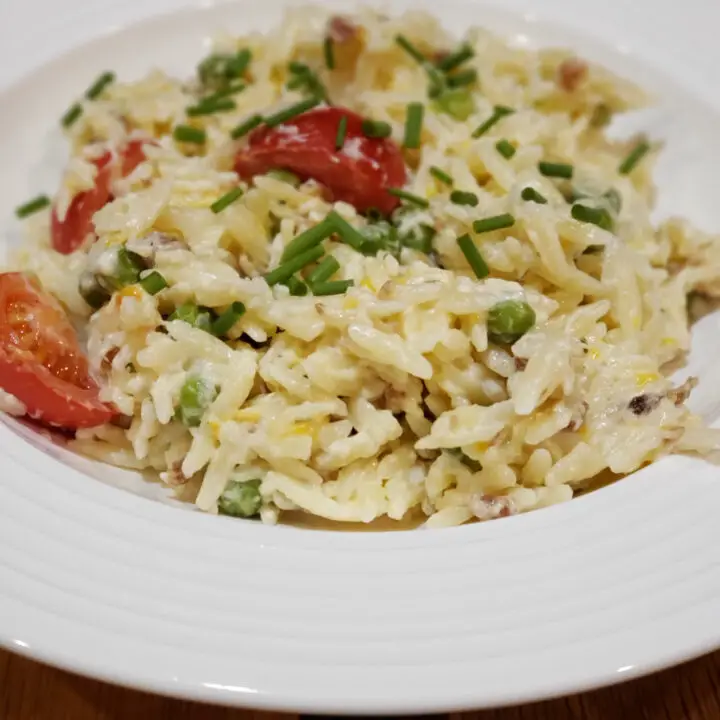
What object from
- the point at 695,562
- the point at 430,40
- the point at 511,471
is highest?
the point at 430,40

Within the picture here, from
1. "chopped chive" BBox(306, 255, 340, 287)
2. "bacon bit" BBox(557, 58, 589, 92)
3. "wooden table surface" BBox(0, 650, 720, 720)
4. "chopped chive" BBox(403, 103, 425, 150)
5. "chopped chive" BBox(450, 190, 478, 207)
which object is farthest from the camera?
"bacon bit" BBox(557, 58, 589, 92)

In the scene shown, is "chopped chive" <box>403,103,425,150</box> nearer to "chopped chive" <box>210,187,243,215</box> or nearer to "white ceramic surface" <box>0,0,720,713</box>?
"chopped chive" <box>210,187,243,215</box>

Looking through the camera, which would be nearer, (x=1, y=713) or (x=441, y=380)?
(x=1, y=713)

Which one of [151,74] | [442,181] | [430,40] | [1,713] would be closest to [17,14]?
[151,74]

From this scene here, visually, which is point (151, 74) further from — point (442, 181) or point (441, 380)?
point (441, 380)

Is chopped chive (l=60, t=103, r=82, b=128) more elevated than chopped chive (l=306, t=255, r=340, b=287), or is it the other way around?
chopped chive (l=306, t=255, r=340, b=287)

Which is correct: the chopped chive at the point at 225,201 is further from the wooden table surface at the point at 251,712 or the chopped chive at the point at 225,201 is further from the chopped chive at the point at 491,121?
the wooden table surface at the point at 251,712

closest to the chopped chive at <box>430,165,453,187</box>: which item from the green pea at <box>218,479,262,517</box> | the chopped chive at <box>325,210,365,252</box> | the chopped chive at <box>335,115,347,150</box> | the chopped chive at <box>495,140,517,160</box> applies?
the chopped chive at <box>495,140,517,160</box>

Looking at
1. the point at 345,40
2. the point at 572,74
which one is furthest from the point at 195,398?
the point at 572,74
